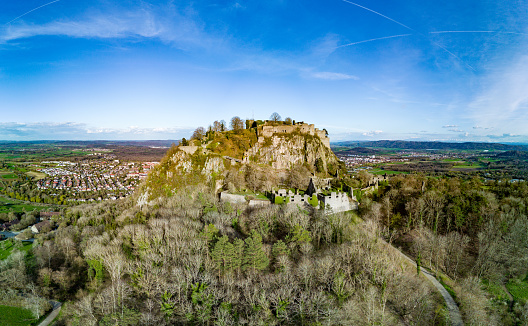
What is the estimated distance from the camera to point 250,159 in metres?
60.9

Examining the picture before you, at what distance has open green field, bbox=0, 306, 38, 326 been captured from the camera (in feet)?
97.4

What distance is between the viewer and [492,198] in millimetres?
34531

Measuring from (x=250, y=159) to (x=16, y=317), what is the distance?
46.2 meters

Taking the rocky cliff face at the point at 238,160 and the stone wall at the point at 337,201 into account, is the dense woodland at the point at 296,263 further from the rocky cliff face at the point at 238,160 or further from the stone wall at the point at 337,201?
the rocky cliff face at the point at 238,160

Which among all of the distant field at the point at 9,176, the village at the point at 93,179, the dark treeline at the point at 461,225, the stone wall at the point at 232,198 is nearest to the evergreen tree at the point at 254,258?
the stone wall at the point at 232,198

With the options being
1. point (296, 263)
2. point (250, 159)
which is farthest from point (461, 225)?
point (250, 159)

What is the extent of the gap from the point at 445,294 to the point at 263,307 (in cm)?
1926

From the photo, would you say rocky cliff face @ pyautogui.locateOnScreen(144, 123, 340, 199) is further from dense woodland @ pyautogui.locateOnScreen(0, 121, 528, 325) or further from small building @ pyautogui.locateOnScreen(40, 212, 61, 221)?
small building @ pyautogui.locateOnScreen(40, 212, 61, 221)

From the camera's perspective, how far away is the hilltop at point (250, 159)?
53.5 meters

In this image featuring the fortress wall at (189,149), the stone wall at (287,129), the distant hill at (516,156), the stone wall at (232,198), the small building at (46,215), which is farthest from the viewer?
the distant hill at (516,156)

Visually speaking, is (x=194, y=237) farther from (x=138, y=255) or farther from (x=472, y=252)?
(x=472, y=252)

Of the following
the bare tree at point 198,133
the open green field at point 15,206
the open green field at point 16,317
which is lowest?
the open green field at point 15,206

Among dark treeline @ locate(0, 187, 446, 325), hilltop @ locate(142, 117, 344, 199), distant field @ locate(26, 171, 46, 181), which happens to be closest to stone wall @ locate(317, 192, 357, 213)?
dark treeline @ locate(0, 187, 446, 325)

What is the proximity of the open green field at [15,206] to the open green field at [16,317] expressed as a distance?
75739 mm
